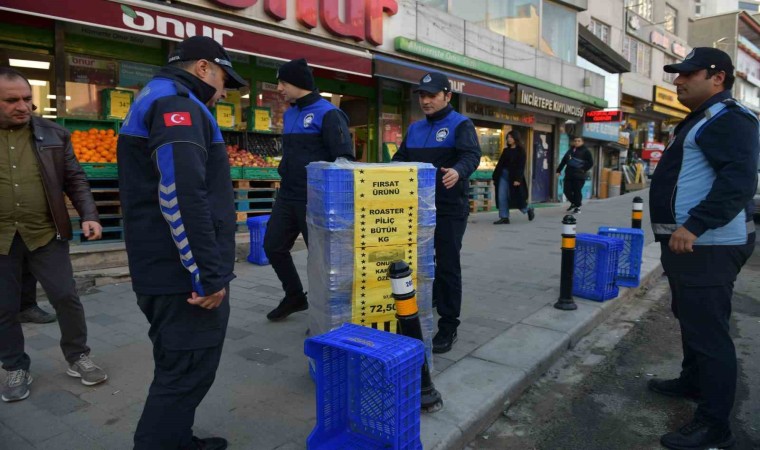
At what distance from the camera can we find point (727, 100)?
Answer: 2787 millimetres

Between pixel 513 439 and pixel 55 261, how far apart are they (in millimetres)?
2891

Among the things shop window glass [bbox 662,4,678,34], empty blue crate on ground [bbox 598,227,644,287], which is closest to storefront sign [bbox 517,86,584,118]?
empty blue crate on ground [bbox 598,227,644,287]

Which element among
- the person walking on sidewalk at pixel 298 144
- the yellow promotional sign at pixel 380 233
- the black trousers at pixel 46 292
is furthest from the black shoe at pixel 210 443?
the person walking on sidewalk at pixel 298 144

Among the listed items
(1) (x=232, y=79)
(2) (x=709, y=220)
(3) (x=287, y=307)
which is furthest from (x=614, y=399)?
(1) (x=232, y=79)

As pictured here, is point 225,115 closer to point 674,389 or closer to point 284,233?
point 284,233

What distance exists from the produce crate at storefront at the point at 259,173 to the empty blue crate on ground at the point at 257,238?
998 millimetres

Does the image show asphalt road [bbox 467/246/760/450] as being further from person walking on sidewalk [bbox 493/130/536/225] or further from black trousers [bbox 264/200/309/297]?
person walking on sidewalk [bbox 493/130/536/225]

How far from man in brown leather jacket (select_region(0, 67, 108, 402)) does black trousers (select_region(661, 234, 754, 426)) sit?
342 cm

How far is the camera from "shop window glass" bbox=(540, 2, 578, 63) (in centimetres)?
1611

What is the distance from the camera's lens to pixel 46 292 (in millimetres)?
3184

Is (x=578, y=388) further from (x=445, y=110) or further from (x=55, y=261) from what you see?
(x=55, y=261)

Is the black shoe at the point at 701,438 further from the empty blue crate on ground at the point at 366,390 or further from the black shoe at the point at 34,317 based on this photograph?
the black shoe at the point at 34,317

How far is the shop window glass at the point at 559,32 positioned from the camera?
16.1 metres

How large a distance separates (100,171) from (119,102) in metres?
1.26
